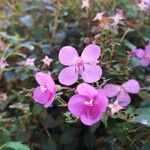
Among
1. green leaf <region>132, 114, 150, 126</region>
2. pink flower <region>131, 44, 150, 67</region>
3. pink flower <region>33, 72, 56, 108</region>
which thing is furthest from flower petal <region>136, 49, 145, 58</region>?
pink flower <region>33, 72, 56, 108</region>

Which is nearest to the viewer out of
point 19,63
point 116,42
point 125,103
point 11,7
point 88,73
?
point 88,73

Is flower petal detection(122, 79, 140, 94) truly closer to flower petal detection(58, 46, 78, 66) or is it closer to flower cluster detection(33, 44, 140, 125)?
flower cluster detection(33, 44, 140, 125)

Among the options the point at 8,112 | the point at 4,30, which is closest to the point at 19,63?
the point at 8,112

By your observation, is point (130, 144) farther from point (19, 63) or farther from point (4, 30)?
point (4, 30)

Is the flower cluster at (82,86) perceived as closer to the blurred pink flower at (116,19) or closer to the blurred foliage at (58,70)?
the blurred foliage at (58,70)

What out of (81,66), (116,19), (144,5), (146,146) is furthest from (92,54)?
(144,5)

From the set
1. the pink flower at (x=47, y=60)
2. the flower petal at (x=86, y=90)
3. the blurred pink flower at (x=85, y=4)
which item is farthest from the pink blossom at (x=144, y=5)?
the flower petal at (x=86, y=90)
